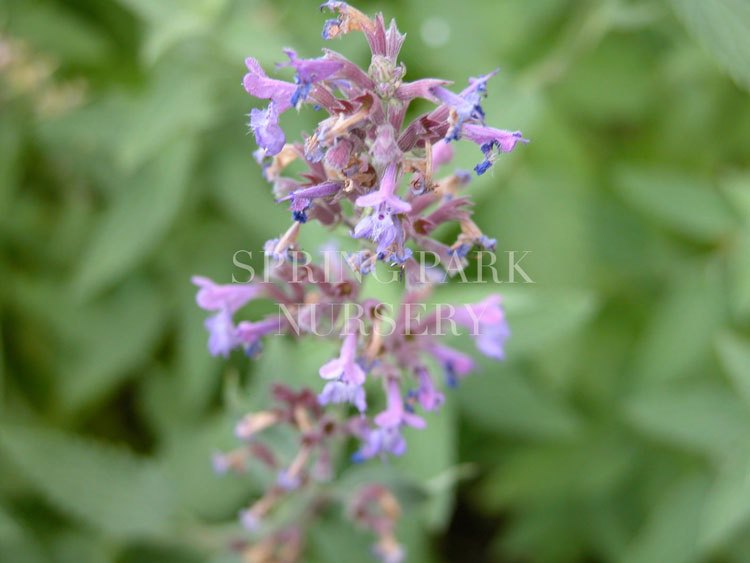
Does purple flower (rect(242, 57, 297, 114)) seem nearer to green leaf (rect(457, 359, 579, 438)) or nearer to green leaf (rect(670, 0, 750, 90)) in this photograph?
green leaf (rect(670, 0, 750, 90))

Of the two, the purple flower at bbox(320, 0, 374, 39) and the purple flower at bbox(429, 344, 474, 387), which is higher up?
the purple flower at bbox(320, 0, 374, 39)

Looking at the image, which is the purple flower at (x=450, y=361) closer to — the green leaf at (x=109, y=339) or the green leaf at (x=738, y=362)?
the green leaf at (x=738, y=362)

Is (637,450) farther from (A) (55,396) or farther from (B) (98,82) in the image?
(B) (98,82)

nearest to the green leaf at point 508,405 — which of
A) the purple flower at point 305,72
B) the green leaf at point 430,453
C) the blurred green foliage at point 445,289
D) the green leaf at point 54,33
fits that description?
the blurred green foliage at point 445,289

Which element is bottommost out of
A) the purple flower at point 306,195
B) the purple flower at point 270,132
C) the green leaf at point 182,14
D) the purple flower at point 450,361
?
the purple flower at point 450,361

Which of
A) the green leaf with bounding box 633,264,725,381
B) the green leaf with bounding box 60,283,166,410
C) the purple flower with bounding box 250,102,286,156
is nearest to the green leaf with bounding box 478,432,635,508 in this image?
the green leaf with bounding box 633,264,725,381

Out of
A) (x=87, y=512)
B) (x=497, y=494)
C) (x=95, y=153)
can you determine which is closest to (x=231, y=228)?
(x=95, y=153)

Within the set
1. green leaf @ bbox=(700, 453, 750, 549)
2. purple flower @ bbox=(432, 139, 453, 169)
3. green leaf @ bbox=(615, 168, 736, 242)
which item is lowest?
green leaf @ bbox=(700, 453, 750, 549)

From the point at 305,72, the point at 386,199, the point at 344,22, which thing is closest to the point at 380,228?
the point at 386,199
